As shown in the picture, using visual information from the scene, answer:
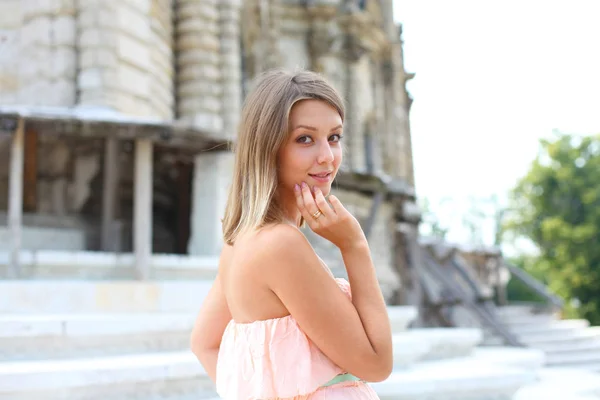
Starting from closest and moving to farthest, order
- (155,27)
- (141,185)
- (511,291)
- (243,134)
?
(243,134), (141,185), (155,27), (511,291)

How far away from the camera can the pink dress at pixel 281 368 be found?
1655mm

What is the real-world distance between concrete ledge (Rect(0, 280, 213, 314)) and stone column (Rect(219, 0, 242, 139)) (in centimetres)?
765

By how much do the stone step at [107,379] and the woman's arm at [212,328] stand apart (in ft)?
6.92

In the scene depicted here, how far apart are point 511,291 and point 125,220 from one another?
22.1 m

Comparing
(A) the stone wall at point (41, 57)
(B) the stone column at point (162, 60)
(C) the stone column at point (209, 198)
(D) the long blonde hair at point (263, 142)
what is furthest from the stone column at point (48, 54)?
(D) the long blonde hair at point (263, 142)

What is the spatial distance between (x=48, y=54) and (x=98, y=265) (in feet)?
15.6

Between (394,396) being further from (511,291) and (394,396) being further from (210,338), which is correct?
(511,291)

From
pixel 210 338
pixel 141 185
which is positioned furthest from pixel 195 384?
pixel 141 185

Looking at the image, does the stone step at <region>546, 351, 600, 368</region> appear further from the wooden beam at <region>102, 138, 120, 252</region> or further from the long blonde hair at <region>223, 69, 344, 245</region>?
the long blonde hair at <region>223, 69, 344, 245</region>

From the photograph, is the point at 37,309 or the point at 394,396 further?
the point at 37,309

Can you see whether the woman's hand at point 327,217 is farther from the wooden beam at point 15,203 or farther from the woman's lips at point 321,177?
the wooden beam at point 15,203

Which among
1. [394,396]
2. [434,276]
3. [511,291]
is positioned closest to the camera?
[394,396]

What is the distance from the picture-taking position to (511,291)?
28859mm

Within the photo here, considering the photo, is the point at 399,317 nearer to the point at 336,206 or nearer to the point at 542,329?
the point at 336,206
